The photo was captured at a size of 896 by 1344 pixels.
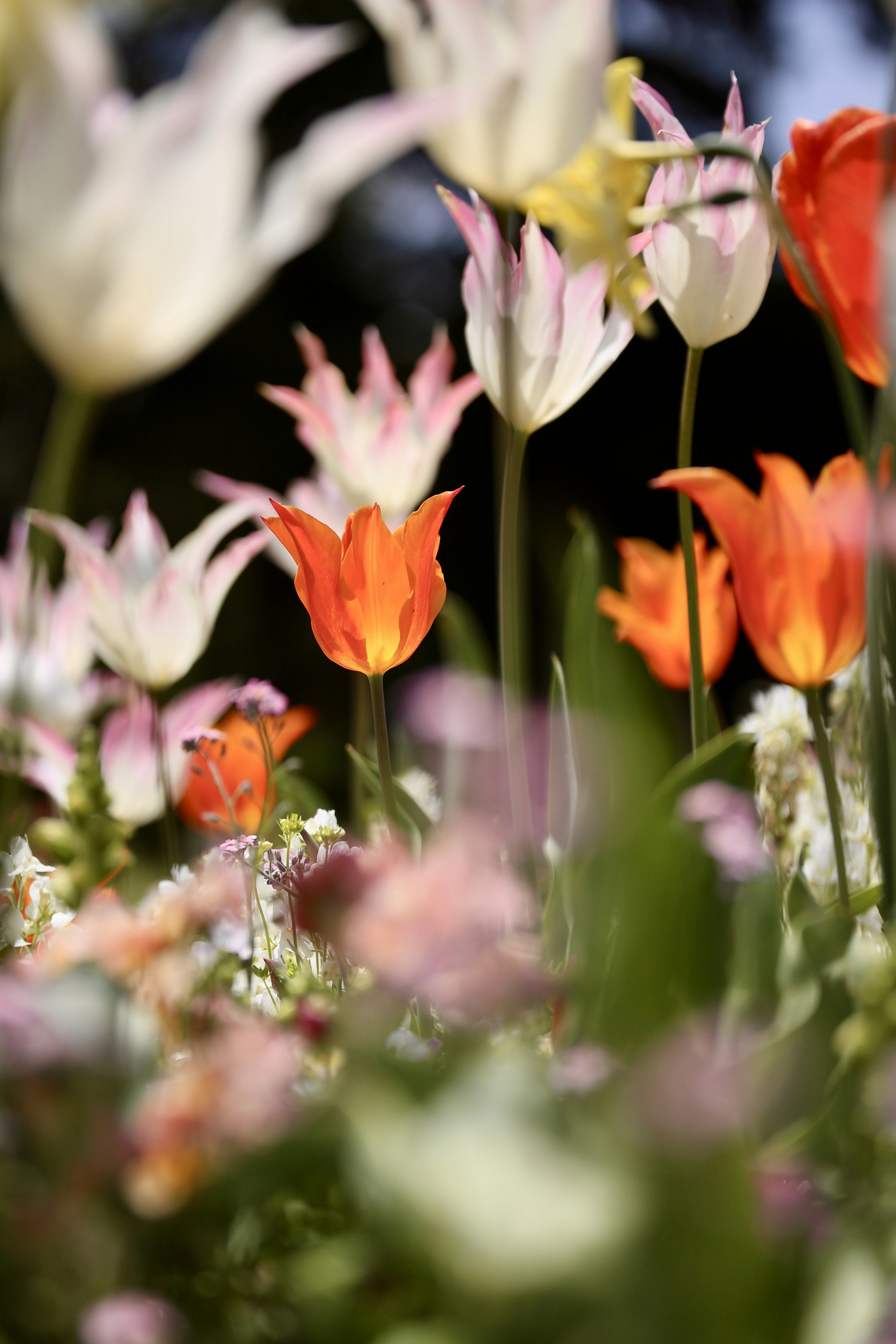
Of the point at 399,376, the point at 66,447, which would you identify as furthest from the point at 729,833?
the point at 399,376

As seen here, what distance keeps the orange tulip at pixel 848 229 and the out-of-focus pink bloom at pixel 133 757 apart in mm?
326

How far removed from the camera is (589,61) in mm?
301

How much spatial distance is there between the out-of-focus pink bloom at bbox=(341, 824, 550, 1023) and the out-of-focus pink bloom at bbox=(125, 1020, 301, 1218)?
28 mm

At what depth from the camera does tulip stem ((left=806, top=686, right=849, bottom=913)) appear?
Result: 0.36 meters

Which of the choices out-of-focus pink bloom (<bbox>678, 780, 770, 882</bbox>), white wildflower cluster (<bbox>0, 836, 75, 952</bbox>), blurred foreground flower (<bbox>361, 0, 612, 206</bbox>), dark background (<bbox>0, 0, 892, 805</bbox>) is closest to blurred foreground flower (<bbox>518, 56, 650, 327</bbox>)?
blurred foreground flower (<bbox>361, 0, 612, 206</bbox>)

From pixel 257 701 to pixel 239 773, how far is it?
0.16 meters

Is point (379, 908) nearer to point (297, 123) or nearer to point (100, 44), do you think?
point (100, 44)

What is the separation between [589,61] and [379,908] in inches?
8.8

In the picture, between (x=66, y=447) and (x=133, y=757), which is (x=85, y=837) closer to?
(x=66, y=447)

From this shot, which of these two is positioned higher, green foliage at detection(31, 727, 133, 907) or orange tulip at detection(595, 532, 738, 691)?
green foliage at detection(31, 727, 133, 907)

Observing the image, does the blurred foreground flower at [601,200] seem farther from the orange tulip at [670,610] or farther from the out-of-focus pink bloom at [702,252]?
the orange tulip at [670,610]

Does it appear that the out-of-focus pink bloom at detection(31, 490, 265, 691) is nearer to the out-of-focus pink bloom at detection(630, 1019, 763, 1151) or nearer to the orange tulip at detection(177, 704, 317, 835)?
the orange tulip at detection(177, 704, 317, 835)

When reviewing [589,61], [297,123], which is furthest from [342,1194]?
[297,123]

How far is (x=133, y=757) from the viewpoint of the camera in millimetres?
582
